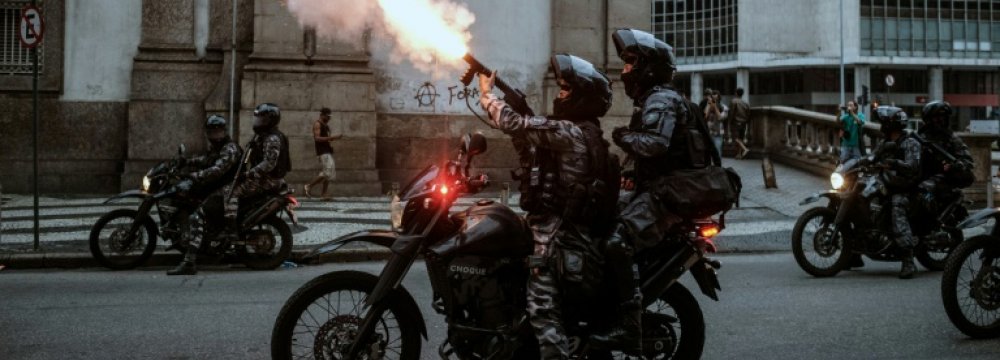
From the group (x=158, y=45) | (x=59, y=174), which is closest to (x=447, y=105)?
(x=158, y=45)

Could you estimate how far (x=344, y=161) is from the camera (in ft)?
55.5

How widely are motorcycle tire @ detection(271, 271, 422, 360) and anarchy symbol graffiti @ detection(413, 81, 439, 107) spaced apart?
44.7 ft

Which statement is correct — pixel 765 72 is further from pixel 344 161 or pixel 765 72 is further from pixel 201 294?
pixel 201 294

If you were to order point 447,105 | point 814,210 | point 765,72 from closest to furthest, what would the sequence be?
point 814,210 → point 447,105 → point 765,72

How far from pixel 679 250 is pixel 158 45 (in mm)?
14516

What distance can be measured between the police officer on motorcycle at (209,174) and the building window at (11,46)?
9732 millimetres

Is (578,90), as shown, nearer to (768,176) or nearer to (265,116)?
(265,116)

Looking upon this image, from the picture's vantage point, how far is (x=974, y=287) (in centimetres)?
611

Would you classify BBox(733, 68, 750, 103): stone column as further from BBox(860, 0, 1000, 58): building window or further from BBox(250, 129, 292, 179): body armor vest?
BBox(250, 129, 292, 179): body armor vest

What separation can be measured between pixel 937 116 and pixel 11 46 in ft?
50.7

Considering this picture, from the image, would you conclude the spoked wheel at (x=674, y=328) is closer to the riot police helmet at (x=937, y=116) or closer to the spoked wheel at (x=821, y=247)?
the spoked wheel at (x=821, y=247)

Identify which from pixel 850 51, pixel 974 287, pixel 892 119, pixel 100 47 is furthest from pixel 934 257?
pixel 850 51

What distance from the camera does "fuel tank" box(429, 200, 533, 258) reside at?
4.33m

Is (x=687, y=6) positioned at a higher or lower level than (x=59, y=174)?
higher
